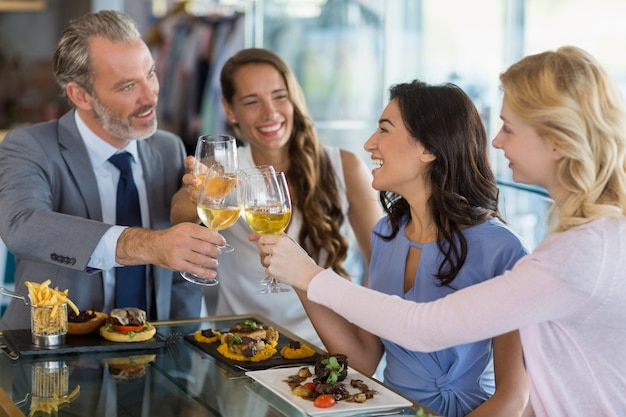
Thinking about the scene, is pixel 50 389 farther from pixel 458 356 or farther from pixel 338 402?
pixel 458 356

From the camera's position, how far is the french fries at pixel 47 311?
7.10ft

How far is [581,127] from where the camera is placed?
69.1 inches

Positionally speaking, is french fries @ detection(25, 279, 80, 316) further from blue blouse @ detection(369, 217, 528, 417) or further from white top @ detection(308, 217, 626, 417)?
blue blouse @ detection(369, 217, 528, 417)

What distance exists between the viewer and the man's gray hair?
9.58 feet

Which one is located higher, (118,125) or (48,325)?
(118,125)

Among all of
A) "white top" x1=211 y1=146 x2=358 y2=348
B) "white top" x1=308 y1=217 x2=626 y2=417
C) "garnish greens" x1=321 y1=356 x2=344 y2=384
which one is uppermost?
"white top" x1=308 y1=217 x2=626 y2=417

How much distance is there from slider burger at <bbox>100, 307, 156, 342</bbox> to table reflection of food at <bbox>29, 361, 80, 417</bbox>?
183 millimetres

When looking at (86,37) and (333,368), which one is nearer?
(333,368)

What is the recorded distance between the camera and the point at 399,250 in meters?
2.44

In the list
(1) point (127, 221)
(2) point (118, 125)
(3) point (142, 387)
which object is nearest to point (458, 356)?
(3) point (142, 387)

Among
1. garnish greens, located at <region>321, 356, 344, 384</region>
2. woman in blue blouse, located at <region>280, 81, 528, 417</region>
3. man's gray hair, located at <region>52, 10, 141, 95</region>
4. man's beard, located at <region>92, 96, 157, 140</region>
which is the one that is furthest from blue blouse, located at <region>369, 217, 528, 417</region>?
man's gray hair, located at <region>52, 10, 141, 95</region>

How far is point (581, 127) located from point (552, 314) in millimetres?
363

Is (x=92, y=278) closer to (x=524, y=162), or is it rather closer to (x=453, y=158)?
(x=453, y=158)

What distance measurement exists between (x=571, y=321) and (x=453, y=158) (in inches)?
26.1
